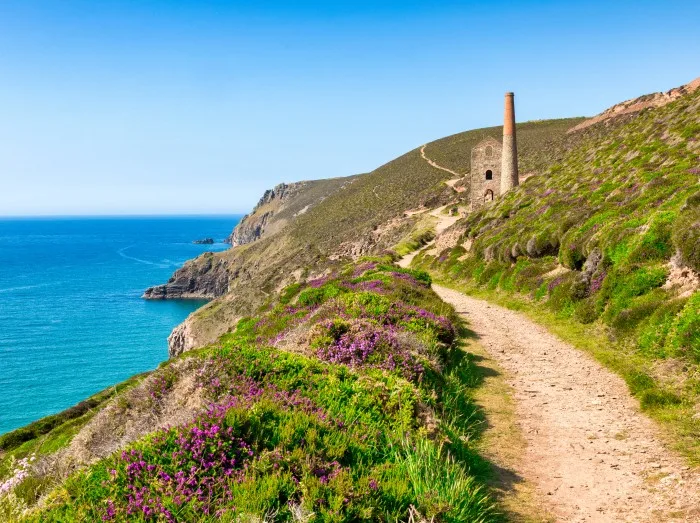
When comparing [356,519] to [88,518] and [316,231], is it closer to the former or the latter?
[88,518]

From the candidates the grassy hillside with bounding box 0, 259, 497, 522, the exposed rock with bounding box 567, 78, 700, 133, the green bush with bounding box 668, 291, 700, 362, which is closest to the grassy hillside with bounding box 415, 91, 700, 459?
the green bush with bounding box 668, 291, 700, 362

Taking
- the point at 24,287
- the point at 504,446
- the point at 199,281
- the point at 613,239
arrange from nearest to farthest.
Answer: the point at 504,446 → the point at 613,239 → the point at 24,287 → the point at 199,281

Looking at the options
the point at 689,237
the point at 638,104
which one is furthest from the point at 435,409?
the point at 638,104

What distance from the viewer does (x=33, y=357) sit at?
5891 cm

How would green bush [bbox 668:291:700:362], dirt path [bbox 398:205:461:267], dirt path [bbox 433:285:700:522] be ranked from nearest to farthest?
dirt path [bbox 433:285:700:522]
green bush [bbox 668:291:700:362]
dirt path [bbox 398:205:461:267]

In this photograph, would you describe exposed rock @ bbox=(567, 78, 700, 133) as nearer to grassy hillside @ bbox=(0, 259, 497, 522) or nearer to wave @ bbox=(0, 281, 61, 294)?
grassy hillside @ bbox=(0, 259, 497, 522)

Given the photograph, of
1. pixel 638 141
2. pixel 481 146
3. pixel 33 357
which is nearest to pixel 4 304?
pixel 33 357

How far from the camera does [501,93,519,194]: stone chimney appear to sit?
52219 millimetres

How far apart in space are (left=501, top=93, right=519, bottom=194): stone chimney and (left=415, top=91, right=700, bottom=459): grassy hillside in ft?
49.3

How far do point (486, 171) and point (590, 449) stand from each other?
2092 inches

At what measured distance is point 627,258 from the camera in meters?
14.1

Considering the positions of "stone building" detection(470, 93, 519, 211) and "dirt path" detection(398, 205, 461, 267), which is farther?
"stone building" detection(470, 93, 519, 211)

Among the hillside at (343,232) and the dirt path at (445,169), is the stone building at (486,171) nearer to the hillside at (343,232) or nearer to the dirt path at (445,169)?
the hillside at (343,232)

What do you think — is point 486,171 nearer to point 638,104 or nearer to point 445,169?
point 638,104
